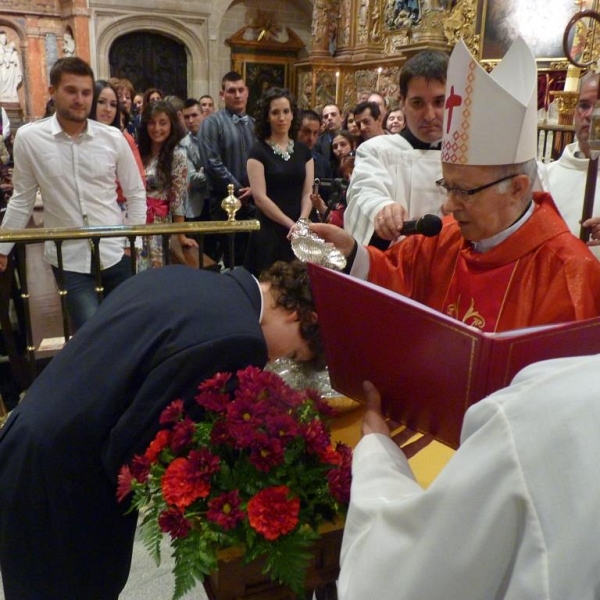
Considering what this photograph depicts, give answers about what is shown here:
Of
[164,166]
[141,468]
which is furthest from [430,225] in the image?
[164,166]

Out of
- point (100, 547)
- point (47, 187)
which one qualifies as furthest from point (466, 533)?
point (47, 187)

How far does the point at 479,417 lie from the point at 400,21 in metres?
11.0

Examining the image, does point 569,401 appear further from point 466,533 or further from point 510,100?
point 510,100

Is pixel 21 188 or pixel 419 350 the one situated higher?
pixel 21 188

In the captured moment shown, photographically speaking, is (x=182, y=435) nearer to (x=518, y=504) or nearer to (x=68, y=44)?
(x=518, y=504)

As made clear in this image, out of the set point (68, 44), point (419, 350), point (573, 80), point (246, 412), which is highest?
point (68, 44)

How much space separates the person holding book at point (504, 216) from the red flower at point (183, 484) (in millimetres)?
964

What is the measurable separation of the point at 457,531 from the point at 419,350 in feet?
1.63

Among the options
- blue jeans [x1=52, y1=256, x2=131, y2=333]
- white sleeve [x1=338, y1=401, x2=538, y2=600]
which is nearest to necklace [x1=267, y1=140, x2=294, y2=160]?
blue jeans [x1=52, y1=256, x2=131, y2=333]

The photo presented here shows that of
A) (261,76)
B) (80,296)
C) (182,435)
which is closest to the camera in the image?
(182,435)

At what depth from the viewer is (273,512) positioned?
1.15 m

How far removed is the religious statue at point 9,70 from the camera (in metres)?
12.9

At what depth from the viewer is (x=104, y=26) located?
12.8 meters

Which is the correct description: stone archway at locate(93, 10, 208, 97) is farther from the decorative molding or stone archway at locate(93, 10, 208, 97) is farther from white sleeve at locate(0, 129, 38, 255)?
white sleeve at locate(0, 129, 38, 255)
